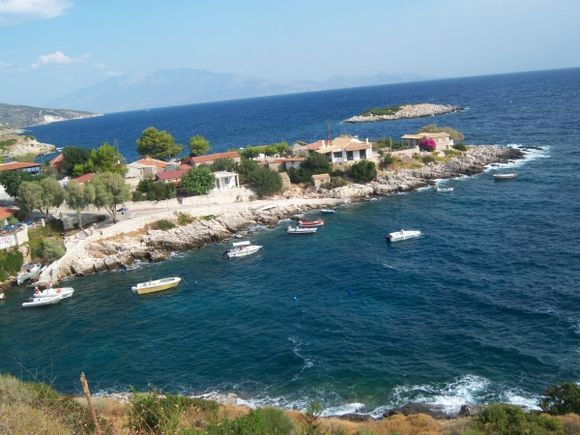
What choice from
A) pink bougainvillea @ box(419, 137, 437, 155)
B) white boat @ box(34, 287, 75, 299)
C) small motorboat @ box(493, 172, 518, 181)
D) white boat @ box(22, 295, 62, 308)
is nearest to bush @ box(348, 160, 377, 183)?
pink bougainvillea @ box(419, 137, 437, 155)

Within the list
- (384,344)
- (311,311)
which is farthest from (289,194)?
(384,344)

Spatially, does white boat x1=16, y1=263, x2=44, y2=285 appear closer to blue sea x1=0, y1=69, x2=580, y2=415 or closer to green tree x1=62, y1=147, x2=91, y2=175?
blue sea x1=0, y1=69, x2=580, y2=415

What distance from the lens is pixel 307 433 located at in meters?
17.9

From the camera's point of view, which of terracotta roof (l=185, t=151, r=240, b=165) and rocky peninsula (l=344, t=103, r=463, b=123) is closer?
terracotta roof (l=185, t=151, r=240, b=165)

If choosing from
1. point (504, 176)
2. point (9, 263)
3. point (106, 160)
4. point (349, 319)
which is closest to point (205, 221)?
point (9, 263)

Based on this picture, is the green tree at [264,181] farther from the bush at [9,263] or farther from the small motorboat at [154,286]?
the bush at [9,263]

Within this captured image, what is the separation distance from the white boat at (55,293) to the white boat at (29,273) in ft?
17.5

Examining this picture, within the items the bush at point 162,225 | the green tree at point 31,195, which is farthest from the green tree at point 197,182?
the green tree at point 31,195

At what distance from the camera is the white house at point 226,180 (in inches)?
2576

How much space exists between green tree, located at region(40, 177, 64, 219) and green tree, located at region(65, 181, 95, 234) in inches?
74.2

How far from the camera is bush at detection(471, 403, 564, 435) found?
18047mm

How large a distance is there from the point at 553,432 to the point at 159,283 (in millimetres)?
31520

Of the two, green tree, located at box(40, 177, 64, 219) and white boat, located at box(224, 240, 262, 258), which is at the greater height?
green tree, located at box(40, 177, 64, 219)

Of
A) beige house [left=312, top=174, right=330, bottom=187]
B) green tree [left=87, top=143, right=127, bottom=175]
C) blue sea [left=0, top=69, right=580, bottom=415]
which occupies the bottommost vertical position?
blue sea [left=0, top=69, right=580, bottom=415]
